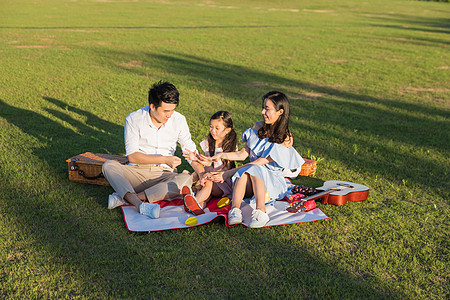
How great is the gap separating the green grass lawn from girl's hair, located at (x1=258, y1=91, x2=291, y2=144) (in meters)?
0.96

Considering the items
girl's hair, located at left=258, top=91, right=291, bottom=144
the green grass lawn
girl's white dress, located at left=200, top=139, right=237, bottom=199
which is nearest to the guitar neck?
the green grass lawn

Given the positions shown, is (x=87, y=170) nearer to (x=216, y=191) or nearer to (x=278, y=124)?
(x=216, y=191)

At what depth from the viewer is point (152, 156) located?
553 centimetres

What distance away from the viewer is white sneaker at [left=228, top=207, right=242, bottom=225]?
15.9 ft

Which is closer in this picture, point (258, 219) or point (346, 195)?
point (258, 219)

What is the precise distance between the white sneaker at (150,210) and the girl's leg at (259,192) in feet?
3.39

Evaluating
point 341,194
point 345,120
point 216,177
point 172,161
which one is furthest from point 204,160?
point 345,120

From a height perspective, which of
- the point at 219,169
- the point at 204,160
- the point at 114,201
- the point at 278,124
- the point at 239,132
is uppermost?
the point at 278,124

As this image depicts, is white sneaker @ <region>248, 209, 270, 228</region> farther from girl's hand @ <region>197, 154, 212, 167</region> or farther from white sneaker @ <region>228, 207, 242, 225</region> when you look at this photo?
girl's hand @ <region>197, 154, 212, 167</region>

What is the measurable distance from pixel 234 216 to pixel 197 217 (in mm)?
421

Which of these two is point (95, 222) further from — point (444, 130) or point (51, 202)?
point (444, 130)

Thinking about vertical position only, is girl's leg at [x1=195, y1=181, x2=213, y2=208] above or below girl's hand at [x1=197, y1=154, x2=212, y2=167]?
below

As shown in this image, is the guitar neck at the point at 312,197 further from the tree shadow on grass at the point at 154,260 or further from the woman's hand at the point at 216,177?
the woman's hand at the point at 216,177

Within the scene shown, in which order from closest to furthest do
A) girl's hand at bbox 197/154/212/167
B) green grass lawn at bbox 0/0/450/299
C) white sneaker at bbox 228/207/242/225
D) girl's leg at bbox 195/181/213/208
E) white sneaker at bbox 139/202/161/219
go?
green grass lawn at bbox 0/0/450/299 < white sneaker at bbox 228/207/242/225 < white sneaker at bbox 139/202/161/219 < girl's leg at bbox 195/181/213/208 < girl's hand at bbox 197/154/212/167
